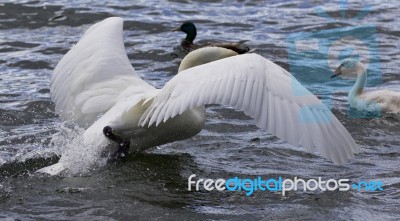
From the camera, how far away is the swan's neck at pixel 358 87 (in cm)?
984

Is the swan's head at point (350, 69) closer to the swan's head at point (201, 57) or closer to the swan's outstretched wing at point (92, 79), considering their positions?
the swan's head at point (201, 57)

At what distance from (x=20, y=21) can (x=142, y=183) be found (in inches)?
272

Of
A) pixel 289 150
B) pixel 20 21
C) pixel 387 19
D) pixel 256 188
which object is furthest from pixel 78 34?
pixel 256 188

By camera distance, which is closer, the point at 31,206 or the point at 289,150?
the point at 31,206

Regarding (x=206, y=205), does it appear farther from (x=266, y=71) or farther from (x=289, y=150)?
(x=289, y=150)

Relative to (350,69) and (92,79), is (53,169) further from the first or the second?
(350,69)

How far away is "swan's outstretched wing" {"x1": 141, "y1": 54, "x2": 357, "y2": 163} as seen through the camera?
18.7ft

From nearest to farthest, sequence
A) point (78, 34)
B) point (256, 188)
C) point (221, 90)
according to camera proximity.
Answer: point (221, 90)
point (256, 188)
point (78, 34)

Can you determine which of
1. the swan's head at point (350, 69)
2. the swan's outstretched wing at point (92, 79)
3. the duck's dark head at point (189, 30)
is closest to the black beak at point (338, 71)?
the swan's head at point (350, 69)

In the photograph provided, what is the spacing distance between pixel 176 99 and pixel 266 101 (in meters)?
0.61

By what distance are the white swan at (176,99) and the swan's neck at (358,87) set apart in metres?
2.80

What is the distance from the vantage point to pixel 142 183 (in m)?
6.96

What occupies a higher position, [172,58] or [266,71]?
[266,71]

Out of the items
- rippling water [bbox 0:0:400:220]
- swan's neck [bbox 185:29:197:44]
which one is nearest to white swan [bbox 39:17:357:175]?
rippling water [bbox 0:0:400:220]
